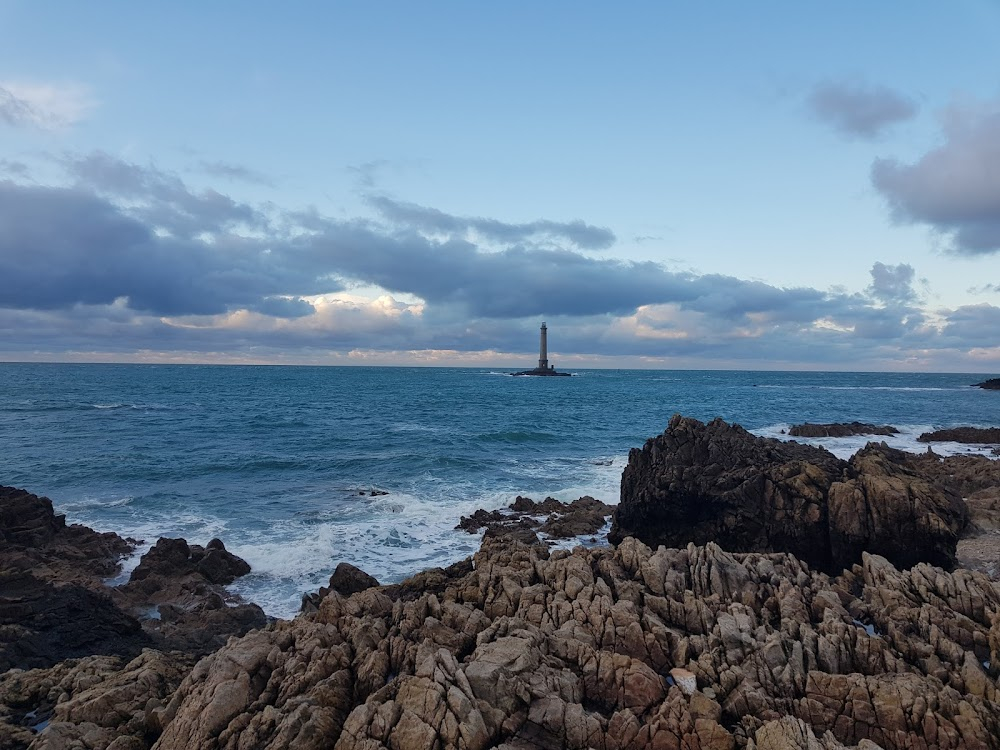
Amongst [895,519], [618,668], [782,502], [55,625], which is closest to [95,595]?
[55,625]

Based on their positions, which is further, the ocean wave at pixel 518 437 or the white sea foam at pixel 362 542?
the ocean wave at pixel 518 437

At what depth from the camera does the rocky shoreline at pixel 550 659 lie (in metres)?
8.34

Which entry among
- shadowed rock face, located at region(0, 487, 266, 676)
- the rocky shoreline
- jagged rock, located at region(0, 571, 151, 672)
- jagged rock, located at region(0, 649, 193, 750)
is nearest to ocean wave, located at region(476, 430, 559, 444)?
shadowed rock face, located at region(0, 487, 266, 676)

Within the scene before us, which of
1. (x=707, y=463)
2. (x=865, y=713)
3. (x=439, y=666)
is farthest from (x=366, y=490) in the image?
(x=865, y=713)

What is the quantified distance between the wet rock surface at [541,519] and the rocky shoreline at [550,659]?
8.71m

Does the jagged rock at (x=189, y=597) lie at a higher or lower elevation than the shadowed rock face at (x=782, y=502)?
lower

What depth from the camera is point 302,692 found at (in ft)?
29.8

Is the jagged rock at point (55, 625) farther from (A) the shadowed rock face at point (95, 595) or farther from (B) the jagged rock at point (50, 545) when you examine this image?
(B) the jagged rock at point (50, 545)

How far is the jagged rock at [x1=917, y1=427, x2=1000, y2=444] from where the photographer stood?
4669 cm

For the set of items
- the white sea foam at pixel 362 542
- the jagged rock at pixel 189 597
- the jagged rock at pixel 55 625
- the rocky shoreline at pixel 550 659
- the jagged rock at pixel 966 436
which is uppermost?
the rocky shoreline at pixel 550 659

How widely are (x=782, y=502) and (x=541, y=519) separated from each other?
10810mm

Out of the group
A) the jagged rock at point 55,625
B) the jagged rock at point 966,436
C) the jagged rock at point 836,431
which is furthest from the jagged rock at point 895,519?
the jagged rock at point 966,436

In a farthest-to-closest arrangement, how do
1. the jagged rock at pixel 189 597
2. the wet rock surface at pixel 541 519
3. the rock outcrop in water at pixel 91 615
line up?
the wet rock surface at pixel 541 519, the jagged rock at pixel 189 597, the rock outcrop in water at pixel 91 615

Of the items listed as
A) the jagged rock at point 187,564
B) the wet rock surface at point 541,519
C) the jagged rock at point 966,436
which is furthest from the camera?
the jagged rock at point 966,436
